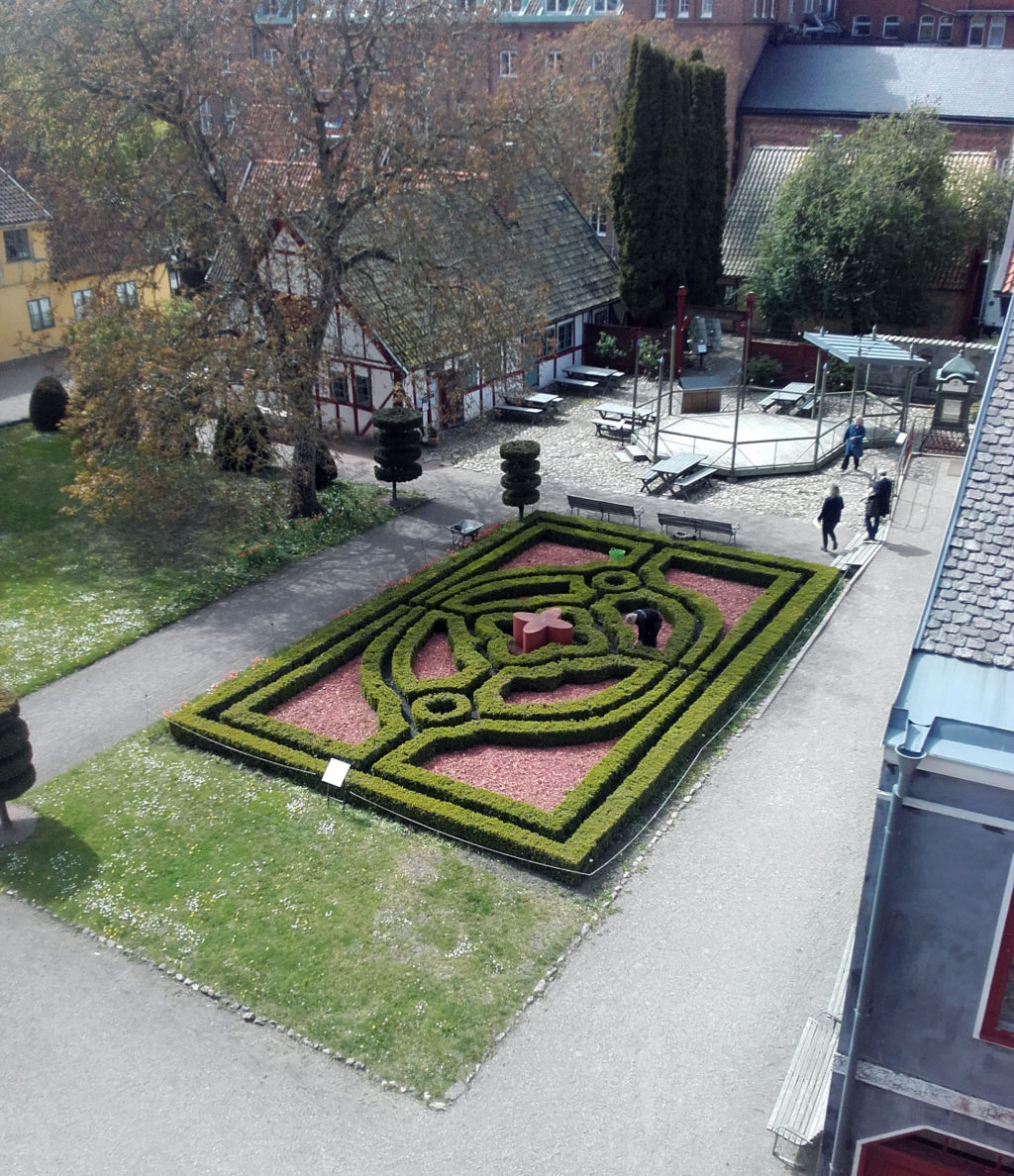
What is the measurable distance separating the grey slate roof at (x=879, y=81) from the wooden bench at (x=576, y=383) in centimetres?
2245

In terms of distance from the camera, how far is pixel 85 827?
56.6ft

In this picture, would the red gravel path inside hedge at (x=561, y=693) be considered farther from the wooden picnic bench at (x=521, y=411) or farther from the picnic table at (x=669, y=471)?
the wooden picnic bench at (x=521, y=411)

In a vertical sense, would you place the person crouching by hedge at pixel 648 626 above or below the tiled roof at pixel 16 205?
below

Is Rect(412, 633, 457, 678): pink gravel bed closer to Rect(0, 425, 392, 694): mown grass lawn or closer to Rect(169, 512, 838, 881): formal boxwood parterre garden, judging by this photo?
Rect(169, 512, 838, 881): formal boxwood parterre garden

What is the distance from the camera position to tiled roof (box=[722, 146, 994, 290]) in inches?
1811

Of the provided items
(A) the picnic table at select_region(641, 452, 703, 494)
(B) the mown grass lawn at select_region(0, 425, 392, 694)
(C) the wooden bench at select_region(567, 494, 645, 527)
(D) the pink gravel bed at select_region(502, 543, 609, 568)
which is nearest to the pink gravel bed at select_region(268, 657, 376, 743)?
(B) the mown grass lawn at select_region(0, 425, 392, 694)

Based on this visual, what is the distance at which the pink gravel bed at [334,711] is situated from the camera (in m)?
19.6

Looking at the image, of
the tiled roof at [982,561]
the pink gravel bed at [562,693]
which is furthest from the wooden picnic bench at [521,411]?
the tiled roof at [982,561]

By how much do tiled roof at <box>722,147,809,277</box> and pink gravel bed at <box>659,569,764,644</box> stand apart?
83.0ft

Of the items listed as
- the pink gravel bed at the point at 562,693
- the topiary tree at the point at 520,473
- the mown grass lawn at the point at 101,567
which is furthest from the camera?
the topiary tree at the point at 520,473

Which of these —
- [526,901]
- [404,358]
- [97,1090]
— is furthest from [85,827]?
[404,358]

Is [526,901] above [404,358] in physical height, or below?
below

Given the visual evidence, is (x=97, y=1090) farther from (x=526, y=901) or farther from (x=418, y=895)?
(x=526, y=901)

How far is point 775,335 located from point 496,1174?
1413 inches
